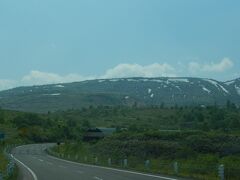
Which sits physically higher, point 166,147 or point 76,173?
point 166,147

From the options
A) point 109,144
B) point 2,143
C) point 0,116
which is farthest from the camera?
point 0,116

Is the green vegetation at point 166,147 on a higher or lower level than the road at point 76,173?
higher

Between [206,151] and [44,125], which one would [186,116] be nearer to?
[44,125]

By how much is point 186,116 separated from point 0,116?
47031 millimetres

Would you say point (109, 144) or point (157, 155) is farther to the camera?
point (109, 144)

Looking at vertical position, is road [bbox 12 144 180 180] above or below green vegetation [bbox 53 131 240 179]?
below

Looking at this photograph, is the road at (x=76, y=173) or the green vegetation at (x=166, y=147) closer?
the road at (x=76, y=173)

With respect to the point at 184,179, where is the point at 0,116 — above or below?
above

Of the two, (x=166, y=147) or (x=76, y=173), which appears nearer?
(x=76, y=173)

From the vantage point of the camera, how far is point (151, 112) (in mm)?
185125

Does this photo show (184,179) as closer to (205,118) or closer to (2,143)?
(2,143)

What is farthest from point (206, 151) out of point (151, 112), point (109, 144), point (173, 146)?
point (151, 112)

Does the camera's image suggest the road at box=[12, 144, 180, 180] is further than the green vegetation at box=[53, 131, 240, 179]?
No

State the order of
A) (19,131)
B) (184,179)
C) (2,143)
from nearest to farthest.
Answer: (184,179) < (2,143) < (19,131)
